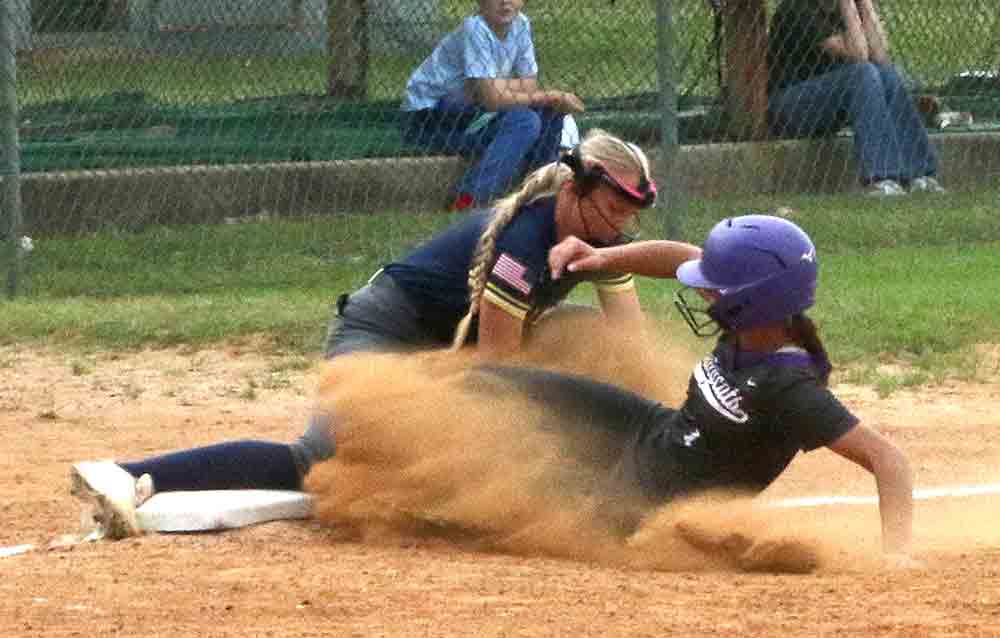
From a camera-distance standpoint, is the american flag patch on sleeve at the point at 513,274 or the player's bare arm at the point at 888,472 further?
the american flag patch on sleeve at the point at 513,274

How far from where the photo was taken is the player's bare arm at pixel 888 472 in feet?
16.5

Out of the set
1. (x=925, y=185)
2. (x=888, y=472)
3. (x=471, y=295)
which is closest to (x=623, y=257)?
(x=471, y=295)

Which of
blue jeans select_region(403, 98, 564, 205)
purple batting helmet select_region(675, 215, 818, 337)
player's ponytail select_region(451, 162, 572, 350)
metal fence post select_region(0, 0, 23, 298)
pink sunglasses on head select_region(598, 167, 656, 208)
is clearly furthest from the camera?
blue jeans select_region(403, 98, 564, 205)

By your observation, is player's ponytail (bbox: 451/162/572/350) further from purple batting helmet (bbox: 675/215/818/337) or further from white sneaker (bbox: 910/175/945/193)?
white sneaker (bbox: 910/175/945/193)

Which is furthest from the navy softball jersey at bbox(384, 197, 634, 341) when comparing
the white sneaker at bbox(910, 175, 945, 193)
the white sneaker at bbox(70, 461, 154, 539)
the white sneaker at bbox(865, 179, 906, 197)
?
the white sneaker at bbox(910, 175, 945, 193)

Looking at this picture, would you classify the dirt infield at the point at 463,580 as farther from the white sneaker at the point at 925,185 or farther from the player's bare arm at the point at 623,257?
the white sneaker at the point at 925,185

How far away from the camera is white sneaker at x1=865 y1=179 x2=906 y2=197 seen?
12.4 metres

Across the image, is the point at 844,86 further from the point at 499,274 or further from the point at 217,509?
the point at 217,509

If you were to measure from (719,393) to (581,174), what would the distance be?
2.96ft

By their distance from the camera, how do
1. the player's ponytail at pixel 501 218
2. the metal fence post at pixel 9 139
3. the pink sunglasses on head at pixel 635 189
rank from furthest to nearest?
the metal fence post at pixel 9 139
the player's ponytail at pixel 501 218
the pink sunglasses on head at pixel 635 189

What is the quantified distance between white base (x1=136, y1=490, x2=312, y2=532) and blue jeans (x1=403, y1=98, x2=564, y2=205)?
5.15 metres

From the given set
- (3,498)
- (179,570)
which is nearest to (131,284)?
(3,498)

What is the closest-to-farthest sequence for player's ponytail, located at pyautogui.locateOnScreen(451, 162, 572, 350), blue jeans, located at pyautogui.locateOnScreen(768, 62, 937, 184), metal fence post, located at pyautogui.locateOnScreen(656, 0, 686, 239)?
player's ponytail, located at pyautogui.locateOnScreen(451, 162, 572, 350) → metal fence post, located at pyautogui.locateOnScreen(656, 0, 686, 239) → blue jeans, located at pyautogui.locateOnScreen(768, 62, 937, 184)

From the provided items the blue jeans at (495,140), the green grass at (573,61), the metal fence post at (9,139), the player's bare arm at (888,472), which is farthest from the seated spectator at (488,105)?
the player's bare arm at (888,472)
